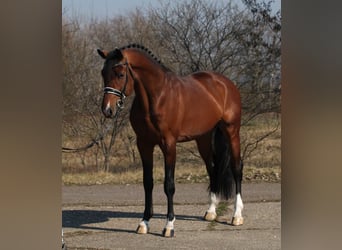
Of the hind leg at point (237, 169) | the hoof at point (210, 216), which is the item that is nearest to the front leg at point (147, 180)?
the hoof at point (210, 216)

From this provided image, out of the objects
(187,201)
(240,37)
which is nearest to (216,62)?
(240,37)

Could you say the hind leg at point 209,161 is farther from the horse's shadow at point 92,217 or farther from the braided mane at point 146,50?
the braided mane at point 146,50

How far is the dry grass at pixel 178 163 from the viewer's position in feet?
13.3

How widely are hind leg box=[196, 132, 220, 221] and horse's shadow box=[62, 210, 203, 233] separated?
0.09 meters

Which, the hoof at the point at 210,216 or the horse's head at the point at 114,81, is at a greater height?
the horse's head at the point at 114,81

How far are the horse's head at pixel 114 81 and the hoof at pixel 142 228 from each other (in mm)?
794

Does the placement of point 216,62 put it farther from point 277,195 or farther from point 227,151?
point 277,195

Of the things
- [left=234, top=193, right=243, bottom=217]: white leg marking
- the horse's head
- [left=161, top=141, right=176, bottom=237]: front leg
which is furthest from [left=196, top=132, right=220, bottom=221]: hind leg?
the horse's head

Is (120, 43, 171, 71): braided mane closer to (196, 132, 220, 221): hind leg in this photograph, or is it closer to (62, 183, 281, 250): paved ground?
(196, 132, 220, 221): hind leg

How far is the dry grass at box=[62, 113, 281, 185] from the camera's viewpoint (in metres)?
4.05

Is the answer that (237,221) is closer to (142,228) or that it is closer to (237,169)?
(237,169)

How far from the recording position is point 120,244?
3770 millimetres
